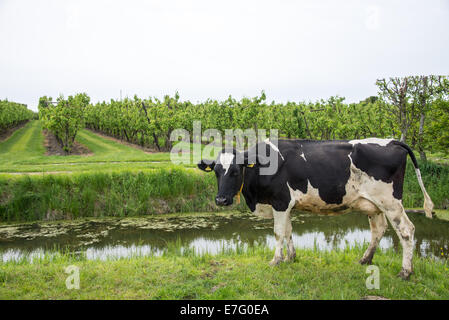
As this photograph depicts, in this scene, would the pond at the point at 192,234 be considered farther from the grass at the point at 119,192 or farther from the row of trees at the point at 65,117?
the row of trees at the point at 65,117

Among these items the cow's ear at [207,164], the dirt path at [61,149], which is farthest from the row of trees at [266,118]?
the cow's ear at [207,164]

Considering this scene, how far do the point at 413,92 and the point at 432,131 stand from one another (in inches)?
80.3

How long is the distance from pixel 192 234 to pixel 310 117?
21080 millimetres

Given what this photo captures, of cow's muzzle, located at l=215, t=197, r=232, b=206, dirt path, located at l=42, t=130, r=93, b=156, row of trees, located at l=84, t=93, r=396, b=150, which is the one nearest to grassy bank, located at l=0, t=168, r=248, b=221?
cow's muzzle, located at l=215, t=197, r=232, b=206

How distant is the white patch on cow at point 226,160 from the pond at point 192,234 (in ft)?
10.9

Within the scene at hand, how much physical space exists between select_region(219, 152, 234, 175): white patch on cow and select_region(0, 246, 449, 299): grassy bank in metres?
1.96

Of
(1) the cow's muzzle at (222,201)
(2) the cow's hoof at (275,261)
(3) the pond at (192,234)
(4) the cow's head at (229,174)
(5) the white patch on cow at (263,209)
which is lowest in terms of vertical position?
(3) the pond at (192,234)

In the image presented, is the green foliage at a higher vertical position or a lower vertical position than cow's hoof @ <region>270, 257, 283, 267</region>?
higher

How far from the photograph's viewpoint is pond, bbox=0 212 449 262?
8948 mm

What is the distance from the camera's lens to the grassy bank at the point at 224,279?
4.87m

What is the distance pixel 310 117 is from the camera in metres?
28.5

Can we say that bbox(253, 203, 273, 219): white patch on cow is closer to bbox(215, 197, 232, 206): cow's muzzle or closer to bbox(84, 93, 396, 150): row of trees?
bbox(215, 197, 232, 206): cow's muzzle

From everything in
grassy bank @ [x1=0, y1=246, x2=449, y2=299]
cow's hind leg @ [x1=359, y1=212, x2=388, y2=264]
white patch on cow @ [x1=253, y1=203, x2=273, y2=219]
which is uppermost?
white patch on cow @ [x1=253, y1=203, x2=273, y2=219]
